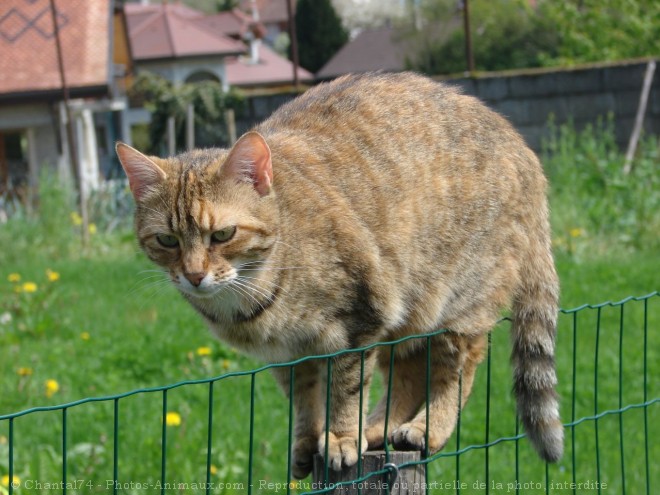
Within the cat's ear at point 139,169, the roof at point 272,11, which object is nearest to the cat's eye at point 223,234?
the cat's ear at point 139,169

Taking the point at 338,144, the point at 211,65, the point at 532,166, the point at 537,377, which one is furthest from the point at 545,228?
the point at 211,65

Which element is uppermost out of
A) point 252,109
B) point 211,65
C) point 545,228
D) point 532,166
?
point 532,166

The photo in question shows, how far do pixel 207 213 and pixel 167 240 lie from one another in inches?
7.1

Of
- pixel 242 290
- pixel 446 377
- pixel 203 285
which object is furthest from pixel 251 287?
pixel 446 377

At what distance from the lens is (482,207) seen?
367cm

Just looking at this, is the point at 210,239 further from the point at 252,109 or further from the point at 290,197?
the point at 252,109

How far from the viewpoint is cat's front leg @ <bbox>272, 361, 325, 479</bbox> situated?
355 centimetres

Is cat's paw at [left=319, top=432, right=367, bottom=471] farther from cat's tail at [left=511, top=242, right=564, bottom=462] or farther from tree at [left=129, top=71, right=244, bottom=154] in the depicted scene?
tree at [left=129, top=71, right=244, bottom=154]

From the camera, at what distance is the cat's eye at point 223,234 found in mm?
3301

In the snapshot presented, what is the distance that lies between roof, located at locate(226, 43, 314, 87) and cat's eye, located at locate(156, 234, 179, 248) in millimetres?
33016

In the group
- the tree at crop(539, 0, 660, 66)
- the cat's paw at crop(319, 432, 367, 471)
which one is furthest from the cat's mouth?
the tree at crop(539, 0, 660, 66)

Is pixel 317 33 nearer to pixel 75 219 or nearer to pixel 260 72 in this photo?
pixel 260 72

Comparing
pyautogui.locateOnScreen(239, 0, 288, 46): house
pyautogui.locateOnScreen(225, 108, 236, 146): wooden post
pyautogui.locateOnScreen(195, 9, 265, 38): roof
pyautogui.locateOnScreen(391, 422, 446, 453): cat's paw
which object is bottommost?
pyautogui.locateOnScreen(239, 0, 288, 46): house

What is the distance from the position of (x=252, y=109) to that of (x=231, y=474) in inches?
339
